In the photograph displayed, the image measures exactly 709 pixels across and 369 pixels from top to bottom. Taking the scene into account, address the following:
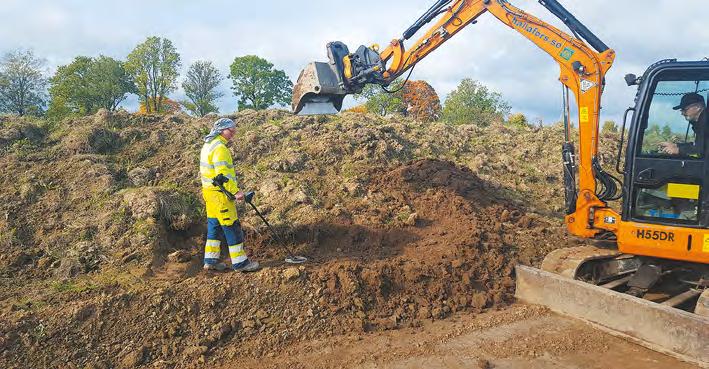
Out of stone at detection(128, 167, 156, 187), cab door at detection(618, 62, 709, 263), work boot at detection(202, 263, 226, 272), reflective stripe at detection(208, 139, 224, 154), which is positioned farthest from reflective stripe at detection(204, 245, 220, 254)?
cab door at detection(618, 62, 709, 263)

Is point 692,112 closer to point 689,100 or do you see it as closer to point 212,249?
point 689,100

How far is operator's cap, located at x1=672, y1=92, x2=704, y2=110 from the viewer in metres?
4.78

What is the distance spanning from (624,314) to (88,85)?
21708 millimetres

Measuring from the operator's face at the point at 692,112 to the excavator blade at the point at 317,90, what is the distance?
3954 millimetres

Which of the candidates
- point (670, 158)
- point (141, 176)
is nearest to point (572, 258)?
point (670, 158)

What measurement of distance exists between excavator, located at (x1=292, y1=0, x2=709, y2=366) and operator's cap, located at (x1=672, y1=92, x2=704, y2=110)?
12mm

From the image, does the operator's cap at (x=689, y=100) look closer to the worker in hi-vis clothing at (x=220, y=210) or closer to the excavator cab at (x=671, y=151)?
the excavator cab at (x=671, y=151)

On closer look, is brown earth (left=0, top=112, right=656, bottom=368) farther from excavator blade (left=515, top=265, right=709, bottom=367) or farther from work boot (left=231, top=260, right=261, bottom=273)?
excavator blade (left=515, top=265, right=709, bottom=367)

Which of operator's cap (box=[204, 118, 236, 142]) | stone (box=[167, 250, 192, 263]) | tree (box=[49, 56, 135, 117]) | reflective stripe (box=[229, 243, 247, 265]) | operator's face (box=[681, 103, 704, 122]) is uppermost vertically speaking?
tree (box=[49, 56, 135, 117])

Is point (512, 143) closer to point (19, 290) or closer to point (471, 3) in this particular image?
point (471, 3)

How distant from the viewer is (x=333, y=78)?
6.59 m

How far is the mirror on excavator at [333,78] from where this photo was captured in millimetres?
6500

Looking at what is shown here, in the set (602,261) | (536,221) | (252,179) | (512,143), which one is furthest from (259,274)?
(512,143)

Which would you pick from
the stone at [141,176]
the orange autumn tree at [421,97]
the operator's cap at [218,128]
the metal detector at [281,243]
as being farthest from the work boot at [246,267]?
the orange autumn tree at [421,97]
